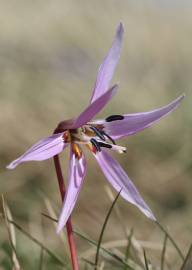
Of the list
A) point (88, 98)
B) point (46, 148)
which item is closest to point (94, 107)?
point (46, 148)

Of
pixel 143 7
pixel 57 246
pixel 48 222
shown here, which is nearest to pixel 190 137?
pixel 48 222

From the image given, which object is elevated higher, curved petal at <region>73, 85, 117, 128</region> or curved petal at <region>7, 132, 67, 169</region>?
curved petal at <region>73, 85, 117, 128</region>

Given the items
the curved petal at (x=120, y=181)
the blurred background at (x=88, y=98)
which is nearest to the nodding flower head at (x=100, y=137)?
the curved petal at (x=120, y=181)

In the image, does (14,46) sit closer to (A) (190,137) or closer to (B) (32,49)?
(B) (32,49)

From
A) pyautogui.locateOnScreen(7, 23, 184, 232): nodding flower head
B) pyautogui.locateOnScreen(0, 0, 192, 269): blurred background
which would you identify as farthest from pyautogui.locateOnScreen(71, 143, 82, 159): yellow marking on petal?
pyautogui.locateOnScreen(0, 0, 192, 269): blurred background

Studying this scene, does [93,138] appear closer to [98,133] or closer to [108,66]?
[98,133]

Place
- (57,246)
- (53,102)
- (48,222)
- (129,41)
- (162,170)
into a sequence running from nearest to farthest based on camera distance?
1. (57,246)
2. (48,222)
3. (162,170)
4. (53,102)
5. (129,41)

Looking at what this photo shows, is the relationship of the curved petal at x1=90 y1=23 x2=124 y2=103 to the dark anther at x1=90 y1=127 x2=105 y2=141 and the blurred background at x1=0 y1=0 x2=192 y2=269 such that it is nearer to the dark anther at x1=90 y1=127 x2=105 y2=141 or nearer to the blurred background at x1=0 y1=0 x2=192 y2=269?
the dark anther at x1=90 y1=127 x2=105 y2=141
